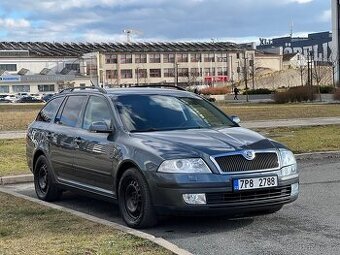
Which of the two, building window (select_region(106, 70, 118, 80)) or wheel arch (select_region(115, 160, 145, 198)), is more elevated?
building window (select_region(106, 70, 118, 80))

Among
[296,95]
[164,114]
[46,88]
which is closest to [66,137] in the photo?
[164,114]

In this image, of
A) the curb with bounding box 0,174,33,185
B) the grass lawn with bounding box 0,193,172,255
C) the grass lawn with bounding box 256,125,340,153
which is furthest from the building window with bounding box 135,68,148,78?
the grass lawn with bounding box 0,193,172,255

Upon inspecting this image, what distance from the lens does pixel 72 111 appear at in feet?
28.1

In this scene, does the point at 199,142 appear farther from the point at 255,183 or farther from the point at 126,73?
the point at 126,73

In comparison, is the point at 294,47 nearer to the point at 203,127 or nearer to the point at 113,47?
the point at 113,47

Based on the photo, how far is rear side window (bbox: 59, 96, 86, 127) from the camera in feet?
27.4

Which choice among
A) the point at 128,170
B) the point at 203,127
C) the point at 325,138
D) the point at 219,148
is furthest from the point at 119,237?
the point at 325,138

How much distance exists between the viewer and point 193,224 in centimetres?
703

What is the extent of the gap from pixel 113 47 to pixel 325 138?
5783 inches

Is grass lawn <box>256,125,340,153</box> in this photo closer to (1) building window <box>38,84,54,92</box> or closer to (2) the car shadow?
(2) the car shadow

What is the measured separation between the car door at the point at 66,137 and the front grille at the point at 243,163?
243cm

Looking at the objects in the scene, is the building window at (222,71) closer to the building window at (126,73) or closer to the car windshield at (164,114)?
the building window at (126,73)

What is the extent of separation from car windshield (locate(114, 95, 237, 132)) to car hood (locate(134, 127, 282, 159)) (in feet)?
0.93

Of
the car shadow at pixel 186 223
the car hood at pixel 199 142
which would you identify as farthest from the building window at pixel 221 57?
the car hood at pixel 199 142
